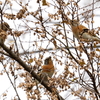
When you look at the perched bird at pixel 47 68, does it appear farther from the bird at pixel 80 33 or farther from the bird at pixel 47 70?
the bird at pixel 80 33

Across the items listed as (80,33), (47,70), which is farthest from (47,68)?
(80,33)

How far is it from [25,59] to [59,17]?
439 millimetres

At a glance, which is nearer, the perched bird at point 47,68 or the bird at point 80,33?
the bird at point 80,33

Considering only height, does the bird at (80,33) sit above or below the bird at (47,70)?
above

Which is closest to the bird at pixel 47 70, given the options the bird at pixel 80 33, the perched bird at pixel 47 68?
the perched bird at pixel 47 68

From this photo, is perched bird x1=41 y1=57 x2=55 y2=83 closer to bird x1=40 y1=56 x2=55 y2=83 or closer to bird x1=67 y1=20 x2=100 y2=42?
bird x1=40 y1=56 x2=55 y2=83

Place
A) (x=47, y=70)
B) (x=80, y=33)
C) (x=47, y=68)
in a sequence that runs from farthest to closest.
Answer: (x=47, y=68) → (x=47, y=70) → (x=80, y=33)

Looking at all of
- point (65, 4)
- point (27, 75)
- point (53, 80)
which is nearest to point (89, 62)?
point (53, 80)

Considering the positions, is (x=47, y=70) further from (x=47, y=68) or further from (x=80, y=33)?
(x=80, y=33)

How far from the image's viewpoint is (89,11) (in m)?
1.92

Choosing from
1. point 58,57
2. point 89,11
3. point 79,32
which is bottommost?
point 58,57

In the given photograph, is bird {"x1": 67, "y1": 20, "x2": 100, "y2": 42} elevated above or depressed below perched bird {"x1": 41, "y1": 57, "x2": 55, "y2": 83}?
above

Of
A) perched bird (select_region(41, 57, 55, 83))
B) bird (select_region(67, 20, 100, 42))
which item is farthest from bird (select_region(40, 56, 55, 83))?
bird (select_region(67, 20, 100, 42))

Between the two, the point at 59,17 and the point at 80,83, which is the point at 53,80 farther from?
the point at 59,17
